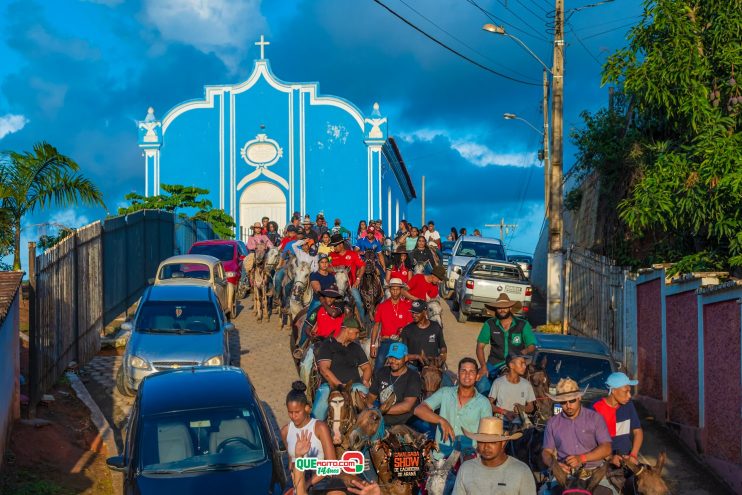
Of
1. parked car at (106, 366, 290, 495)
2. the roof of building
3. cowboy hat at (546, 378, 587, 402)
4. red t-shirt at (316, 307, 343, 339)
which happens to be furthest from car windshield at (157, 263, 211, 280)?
cowboy hat at (546, 378, 587, 402)

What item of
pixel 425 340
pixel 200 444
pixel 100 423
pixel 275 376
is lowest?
pixel 100 423

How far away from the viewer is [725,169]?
613 inches

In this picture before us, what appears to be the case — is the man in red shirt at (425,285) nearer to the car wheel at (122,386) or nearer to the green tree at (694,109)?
the green tree at (694,109)

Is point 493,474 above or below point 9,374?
below

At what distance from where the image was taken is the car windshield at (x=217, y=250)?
26.5 meters

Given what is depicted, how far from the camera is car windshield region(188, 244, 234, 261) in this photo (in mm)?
26453

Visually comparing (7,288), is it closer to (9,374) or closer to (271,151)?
(9,374)

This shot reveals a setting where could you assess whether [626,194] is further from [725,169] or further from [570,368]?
[570,368]

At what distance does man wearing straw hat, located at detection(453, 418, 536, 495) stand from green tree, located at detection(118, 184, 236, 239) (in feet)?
110

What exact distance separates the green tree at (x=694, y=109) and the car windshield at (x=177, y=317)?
7358 mm

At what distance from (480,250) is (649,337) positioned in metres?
12.7

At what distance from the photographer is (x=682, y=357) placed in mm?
14250

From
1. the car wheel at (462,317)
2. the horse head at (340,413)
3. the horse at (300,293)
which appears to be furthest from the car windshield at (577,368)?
the car wheel at (462,317)

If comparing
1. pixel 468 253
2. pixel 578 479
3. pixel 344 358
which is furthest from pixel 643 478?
pixel 468 253
